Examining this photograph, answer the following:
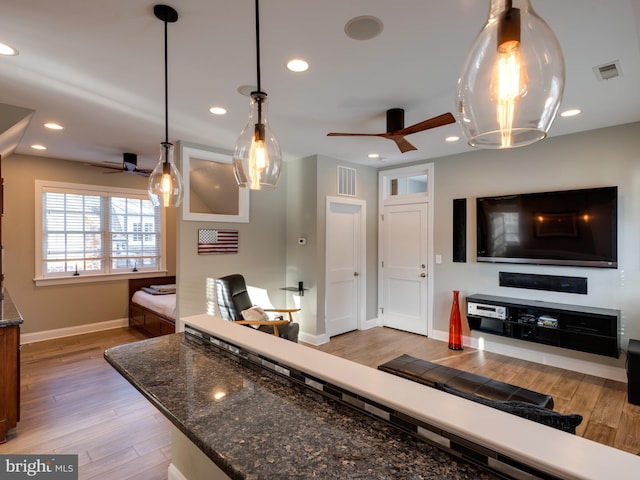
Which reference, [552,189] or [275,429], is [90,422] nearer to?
[275,429]

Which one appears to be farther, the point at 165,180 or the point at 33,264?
the point at 33,264

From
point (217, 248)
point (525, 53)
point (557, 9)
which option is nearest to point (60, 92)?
point (217, 248)

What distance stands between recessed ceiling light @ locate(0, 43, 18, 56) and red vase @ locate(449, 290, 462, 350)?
494 centimetres

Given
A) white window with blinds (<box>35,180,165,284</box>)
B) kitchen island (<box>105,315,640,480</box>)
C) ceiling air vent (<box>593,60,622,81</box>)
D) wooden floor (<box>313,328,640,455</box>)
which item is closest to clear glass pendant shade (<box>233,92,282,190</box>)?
kitchen island (<box>105,315,640,480</box>)

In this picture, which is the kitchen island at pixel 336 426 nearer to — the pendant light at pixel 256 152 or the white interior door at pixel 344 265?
the pendant light at pixel 256 152

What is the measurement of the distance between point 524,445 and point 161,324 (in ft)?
15.4

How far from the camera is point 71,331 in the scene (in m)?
5.17

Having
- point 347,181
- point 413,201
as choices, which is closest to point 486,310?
point 413,201

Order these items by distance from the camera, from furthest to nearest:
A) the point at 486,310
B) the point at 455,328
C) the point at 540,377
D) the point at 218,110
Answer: the point at 455,328 → the point at 486,310 → the point at 540,377 → the point at 218,110

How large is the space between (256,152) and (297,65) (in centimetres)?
118

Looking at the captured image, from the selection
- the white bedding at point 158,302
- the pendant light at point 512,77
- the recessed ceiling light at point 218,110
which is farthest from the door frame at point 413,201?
the pendant light at point 512,77

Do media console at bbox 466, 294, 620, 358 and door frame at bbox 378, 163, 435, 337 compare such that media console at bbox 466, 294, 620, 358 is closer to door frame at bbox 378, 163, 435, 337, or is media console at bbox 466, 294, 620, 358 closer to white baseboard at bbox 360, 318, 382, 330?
door frame at bbox 378, 163, 435, 337

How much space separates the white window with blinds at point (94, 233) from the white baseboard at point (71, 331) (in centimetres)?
73

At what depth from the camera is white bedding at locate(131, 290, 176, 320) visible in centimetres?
451
